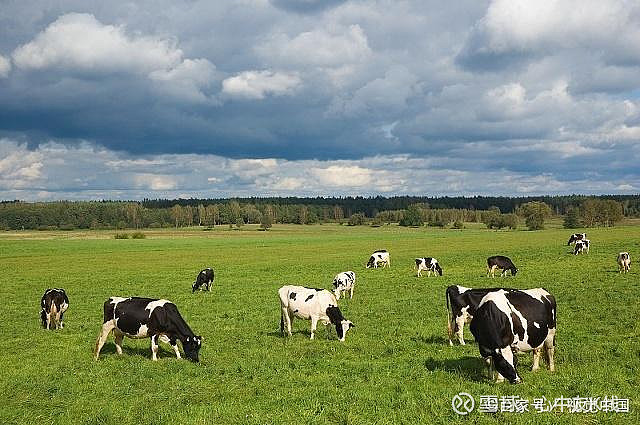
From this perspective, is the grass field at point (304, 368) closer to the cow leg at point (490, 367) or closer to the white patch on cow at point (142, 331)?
the cow leg at point (490, 367)

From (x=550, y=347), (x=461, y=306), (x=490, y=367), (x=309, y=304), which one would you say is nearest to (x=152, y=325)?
(x=309, y=304)

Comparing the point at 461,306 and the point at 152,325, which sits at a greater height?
the point at 461,306

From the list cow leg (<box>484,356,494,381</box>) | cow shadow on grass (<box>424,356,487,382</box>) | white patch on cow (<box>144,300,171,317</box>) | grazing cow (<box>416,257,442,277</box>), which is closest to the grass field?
cow shadow on grass (<box>424,356,487,382</box>)

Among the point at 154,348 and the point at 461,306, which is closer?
the point at 154,348

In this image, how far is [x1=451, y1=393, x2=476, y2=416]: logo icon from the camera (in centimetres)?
1059

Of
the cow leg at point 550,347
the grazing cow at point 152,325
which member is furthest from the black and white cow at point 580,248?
the grazing cow at point 152,325

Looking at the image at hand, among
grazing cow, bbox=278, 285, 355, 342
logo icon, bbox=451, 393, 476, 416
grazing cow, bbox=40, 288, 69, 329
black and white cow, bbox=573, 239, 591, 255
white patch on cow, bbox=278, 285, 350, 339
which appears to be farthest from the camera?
black and white cow, bbox=573, 239, 591, 255

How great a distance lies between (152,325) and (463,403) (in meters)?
9.33

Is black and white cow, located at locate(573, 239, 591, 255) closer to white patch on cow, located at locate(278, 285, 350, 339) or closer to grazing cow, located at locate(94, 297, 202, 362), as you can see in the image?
white patch on cow, located at locate(278, 285, 350, 339)

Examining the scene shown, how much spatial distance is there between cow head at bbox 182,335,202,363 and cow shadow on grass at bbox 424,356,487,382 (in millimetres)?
6693

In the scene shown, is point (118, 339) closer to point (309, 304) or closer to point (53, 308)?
point (309, 304)

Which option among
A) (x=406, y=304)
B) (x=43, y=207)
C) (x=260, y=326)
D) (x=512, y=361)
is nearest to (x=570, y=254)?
(x=406, y=304)

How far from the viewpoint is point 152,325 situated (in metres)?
15.6

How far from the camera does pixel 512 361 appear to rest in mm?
11961
